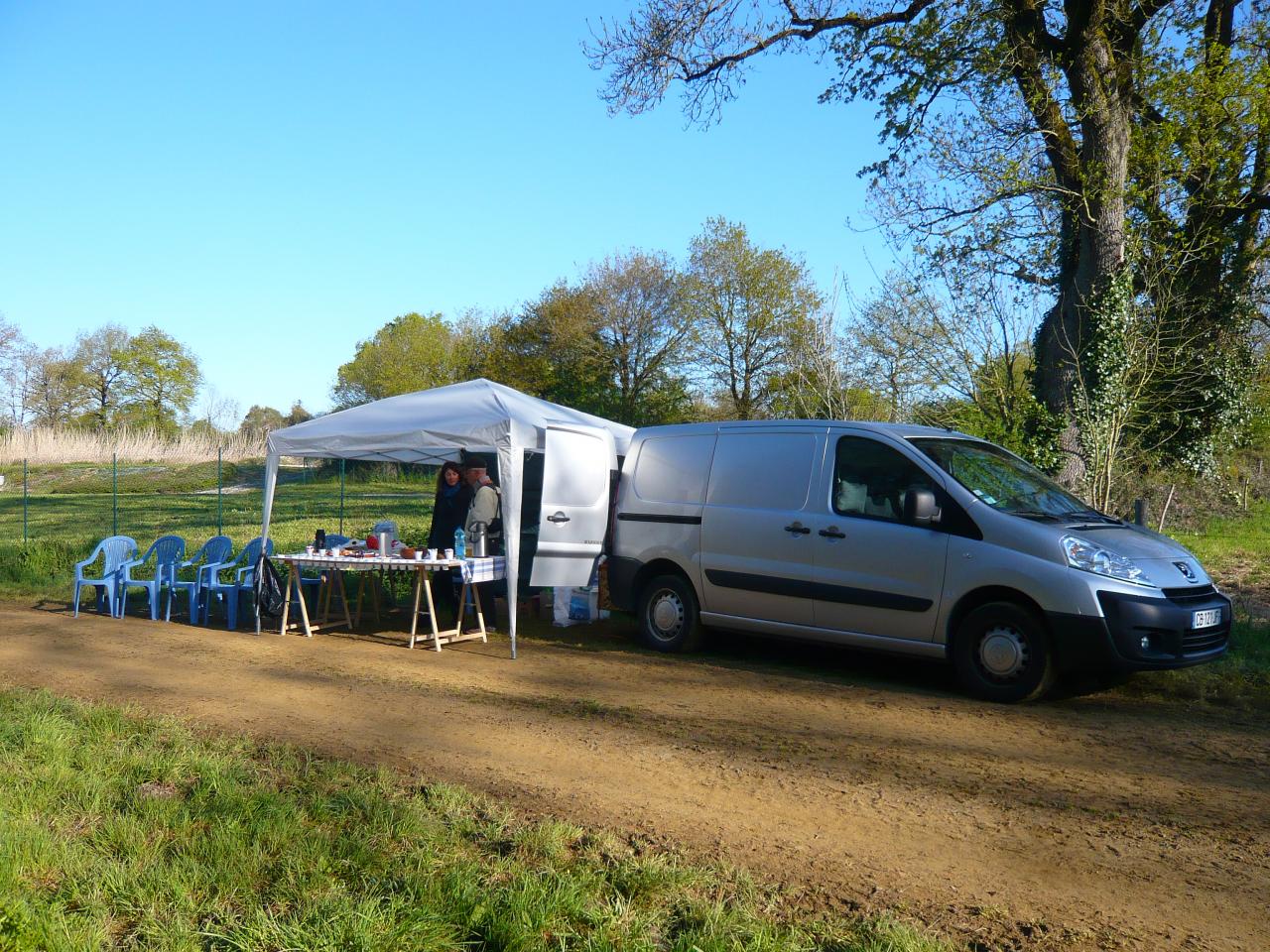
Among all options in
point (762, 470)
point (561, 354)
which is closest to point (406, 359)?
point (561, 354)

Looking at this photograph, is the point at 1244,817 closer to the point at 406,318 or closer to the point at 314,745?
the point at 314,745

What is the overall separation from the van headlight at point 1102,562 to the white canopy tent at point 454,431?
4660 millimetres

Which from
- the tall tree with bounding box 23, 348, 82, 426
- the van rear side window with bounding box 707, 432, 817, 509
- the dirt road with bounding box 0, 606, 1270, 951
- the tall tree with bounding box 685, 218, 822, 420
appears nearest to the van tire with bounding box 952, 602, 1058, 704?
the dirt road with bounding box 0, 606, 1270, 951

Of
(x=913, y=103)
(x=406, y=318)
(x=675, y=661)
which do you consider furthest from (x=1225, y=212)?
(x=406, y=318)

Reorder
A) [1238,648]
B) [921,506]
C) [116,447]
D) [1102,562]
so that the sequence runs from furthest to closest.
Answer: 1. [116,447]
2. [1238,648]
3. [921,506]
4. [1102,562]

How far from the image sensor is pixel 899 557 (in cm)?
808

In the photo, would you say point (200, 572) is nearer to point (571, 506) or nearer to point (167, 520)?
Answer: point (571, 506)

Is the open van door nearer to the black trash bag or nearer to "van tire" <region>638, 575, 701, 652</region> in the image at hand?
"van tire" <region>638, 575, 701, 652</region>

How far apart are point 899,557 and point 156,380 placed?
70.3 m

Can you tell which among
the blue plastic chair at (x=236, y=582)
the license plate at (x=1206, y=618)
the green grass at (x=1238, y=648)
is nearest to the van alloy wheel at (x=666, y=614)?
the green grass at (x=1238, y=648)

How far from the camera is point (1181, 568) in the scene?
764 cm

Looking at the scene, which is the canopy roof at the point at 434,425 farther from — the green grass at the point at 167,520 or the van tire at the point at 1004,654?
the green grass at the point at 167,520

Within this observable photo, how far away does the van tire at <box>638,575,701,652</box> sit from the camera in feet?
31.7

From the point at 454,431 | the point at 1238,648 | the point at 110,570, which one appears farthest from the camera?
the point at 110,570
